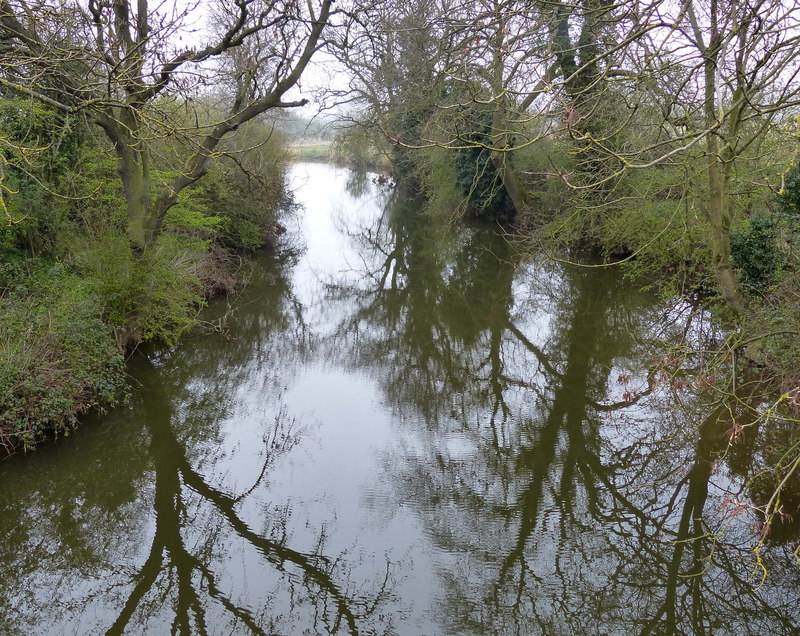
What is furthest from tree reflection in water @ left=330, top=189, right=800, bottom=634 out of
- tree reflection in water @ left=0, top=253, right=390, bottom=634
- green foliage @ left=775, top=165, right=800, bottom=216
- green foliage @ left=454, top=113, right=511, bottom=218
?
green foliage @ left=454, top=113, right=511, bottom=218

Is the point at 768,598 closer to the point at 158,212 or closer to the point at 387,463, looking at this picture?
the point at 387,463

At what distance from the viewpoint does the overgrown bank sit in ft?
22.7

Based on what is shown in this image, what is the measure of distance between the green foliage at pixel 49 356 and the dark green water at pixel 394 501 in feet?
1.38

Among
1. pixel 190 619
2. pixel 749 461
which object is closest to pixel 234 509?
pixel 190 619

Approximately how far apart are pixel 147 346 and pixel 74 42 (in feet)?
15.4

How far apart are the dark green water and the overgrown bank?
0.58 metres

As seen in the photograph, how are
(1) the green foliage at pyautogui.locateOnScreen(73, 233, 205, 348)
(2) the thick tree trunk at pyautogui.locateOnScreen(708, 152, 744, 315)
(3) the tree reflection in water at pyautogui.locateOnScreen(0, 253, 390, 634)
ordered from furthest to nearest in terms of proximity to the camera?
(1) the green foliage at pyautogui.locateOnScreen(73, 233, 205, 348), (2) the thick tree trunk at pyautogui.locateOnScreen(708, 152, 744, 315), (3) the tree reflection in water at pyautogui.locateOnScreen(0, 253, 390, 634)

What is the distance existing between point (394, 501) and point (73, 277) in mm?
6180

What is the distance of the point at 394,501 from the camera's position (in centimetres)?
651

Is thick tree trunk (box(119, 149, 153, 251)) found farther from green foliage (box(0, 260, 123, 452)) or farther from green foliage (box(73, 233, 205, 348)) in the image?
green foliage (box(0, 260, 123, 452))

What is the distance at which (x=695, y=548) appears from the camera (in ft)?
18.9

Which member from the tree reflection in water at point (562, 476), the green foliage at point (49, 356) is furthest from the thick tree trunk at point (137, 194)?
the tree reflection in water at point (562, 476)

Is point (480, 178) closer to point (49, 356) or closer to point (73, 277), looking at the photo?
point (73, 277)

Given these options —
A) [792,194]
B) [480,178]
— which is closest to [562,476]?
[792,194]
